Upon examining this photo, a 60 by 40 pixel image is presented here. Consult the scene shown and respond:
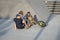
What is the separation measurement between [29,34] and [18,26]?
108 centimetres

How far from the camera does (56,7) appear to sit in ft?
48.4

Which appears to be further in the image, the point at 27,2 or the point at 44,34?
the point at 27,2

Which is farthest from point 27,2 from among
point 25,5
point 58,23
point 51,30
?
point 51,30

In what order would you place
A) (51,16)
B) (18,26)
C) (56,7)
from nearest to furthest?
(18,26)
(51,16)
(56,7)

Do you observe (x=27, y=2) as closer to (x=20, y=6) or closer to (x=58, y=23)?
(x=20, y=6)

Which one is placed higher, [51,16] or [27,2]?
[27,2]

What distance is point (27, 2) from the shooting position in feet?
43.0

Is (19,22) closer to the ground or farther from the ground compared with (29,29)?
farther from the ground

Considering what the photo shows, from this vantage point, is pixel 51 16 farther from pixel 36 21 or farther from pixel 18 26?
pixel 18 26

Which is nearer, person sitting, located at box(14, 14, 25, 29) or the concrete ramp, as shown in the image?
the concrete ramp

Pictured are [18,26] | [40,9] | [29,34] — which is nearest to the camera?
[29,34]

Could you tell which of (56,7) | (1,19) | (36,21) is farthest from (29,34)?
(56,7)

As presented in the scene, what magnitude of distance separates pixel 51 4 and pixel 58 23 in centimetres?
330

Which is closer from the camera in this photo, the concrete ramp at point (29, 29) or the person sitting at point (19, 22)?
the concrete ramp at point (29, 29)
